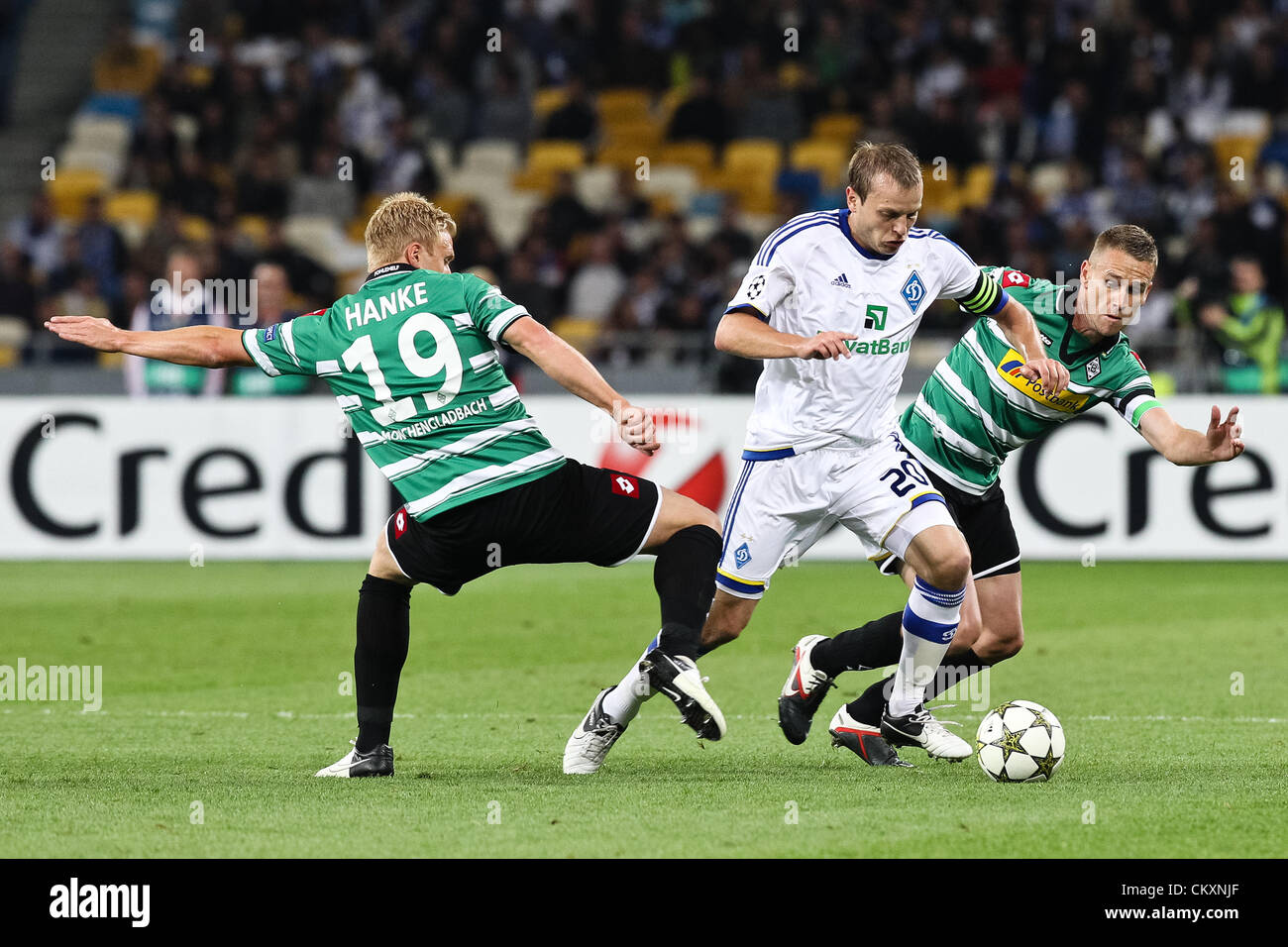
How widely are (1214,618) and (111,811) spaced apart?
7.89 meters

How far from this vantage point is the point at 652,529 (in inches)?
253

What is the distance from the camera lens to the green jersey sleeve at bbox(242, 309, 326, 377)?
20.9 ft

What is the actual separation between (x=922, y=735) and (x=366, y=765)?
207cm

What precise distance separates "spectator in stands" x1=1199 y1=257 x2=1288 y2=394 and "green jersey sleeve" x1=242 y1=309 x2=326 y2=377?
429 inches

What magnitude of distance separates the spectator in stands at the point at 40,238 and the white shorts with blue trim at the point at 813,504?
14506mm

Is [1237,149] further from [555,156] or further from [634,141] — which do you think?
[555,156]

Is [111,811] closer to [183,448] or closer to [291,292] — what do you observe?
[183,448]

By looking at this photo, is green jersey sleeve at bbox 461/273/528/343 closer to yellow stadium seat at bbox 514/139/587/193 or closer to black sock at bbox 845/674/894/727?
black sock at bbox 845/674/894/727

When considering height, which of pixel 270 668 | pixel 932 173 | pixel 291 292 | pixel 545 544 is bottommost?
pixel 270 668

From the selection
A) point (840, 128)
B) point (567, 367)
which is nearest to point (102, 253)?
point (840, 128)

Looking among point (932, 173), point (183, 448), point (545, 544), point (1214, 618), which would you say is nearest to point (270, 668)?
point (545, 544)

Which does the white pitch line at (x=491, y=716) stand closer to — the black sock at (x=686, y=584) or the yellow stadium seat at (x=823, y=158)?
the black sock at (x=686, y=584)

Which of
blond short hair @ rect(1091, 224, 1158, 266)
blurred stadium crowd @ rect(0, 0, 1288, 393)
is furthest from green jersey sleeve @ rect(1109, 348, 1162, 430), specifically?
blurred stadium crowd @ rect(0, 0, 1288, 393)

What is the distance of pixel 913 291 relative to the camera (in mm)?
6852
